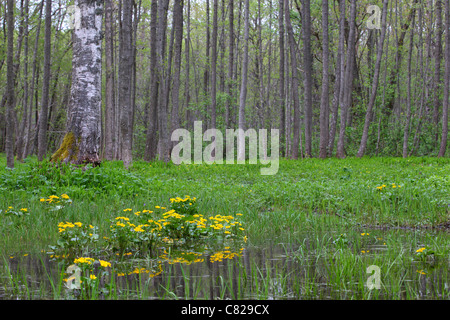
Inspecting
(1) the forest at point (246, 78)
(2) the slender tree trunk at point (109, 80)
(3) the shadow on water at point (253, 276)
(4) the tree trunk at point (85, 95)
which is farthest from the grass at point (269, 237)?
(2) the slender tree trunk at point (109, 80)

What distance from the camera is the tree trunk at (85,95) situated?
28.2 feet

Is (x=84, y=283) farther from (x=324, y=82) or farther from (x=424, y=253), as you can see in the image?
(x=324, y=82)

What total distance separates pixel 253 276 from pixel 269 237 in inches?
71.6

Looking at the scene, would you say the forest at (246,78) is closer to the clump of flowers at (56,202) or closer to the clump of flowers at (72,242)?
the clump of flowers at (56,202)

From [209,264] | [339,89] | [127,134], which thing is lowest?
[209,264]

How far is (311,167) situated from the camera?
564 inches

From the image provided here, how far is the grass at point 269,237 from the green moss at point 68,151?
1.86 ft

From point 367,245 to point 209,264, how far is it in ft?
6.26

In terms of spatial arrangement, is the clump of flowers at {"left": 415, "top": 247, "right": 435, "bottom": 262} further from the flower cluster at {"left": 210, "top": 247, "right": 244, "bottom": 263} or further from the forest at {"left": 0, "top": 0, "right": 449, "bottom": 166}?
the forest at {"left": 0, "top": 0, "right": 449, "bottom": 166}

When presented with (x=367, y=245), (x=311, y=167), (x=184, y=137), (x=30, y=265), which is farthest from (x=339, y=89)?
(x=30, y=265)

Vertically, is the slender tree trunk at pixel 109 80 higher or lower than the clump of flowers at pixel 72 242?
higher

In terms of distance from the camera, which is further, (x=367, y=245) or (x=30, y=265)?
(x=367, y=245)

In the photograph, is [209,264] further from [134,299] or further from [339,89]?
[339,89]
